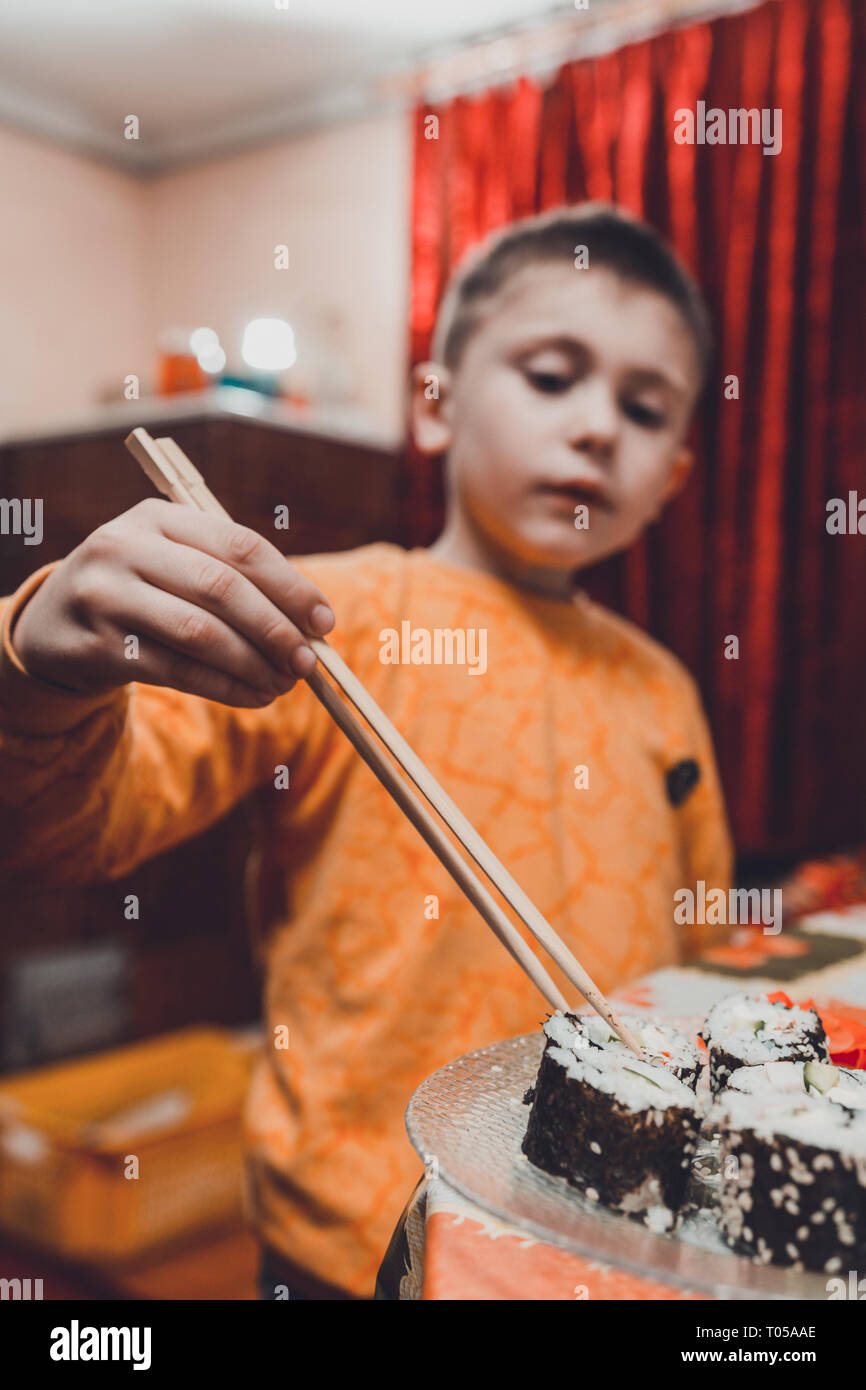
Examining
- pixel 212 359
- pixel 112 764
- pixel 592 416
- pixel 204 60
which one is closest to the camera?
pixel 112 764

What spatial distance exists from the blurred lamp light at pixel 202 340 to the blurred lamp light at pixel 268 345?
0.21ft

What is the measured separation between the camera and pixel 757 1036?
438mm

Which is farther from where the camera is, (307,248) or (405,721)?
(307,248)

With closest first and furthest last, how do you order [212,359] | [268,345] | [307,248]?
1. [212,359]
2. [268,345]
3. [307,248]

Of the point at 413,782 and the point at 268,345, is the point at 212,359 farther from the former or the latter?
the point at 413,782

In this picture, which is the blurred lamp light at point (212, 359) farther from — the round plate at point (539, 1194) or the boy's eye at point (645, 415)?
the round plate at point (539, 1194)

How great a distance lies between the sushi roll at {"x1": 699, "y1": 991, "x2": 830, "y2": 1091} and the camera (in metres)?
0.43

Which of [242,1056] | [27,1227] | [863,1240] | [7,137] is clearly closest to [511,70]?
[7,137]

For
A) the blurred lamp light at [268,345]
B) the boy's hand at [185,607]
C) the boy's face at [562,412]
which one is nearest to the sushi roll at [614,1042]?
the boy's hand at [185,607]

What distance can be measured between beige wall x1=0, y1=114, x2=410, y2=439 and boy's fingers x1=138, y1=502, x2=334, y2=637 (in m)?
0.79

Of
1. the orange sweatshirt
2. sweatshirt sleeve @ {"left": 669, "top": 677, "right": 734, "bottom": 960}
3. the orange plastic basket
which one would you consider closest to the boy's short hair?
the orange sweatshirt

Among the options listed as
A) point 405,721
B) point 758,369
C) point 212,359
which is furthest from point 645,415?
point 212,359

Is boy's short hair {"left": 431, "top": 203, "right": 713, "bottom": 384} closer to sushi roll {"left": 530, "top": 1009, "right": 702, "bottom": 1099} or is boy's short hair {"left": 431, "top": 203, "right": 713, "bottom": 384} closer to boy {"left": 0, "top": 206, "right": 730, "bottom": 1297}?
boy {"left": 0, "top": 206, "right": 730, "bottom": 1297}

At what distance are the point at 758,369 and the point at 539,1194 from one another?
1.57 meters
